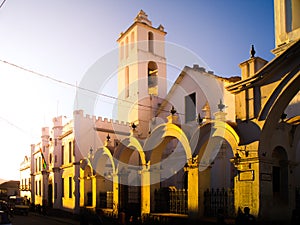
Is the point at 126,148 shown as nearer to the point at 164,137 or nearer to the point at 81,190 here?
the point at 164,137

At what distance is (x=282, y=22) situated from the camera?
663 inches

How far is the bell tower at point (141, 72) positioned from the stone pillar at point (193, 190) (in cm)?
1191

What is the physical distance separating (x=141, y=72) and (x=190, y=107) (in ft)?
22.1

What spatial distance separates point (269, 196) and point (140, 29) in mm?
19773

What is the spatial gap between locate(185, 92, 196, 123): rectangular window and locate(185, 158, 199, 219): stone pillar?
26.2 ft

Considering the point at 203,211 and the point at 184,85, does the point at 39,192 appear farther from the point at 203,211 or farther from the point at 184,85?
the point at 203,211

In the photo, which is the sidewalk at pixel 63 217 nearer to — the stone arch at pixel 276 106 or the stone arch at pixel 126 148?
the stone arch at pixel 126 148

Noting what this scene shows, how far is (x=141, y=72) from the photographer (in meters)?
28.2

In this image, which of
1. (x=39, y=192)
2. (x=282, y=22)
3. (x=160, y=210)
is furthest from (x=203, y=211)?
(x=39, y=192)

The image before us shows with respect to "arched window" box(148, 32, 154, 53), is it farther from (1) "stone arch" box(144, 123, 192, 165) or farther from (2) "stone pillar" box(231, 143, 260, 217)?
(2) "stone pillar" box(231, 143, 260, 217)

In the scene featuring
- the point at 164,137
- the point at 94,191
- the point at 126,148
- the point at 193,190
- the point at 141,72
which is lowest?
the point at 94,191

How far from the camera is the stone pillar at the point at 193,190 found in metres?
14.3

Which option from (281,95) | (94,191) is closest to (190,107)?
(94,191)

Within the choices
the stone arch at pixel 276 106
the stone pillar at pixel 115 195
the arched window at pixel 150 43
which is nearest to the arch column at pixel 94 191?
the stone pillar at pixel 115 195
